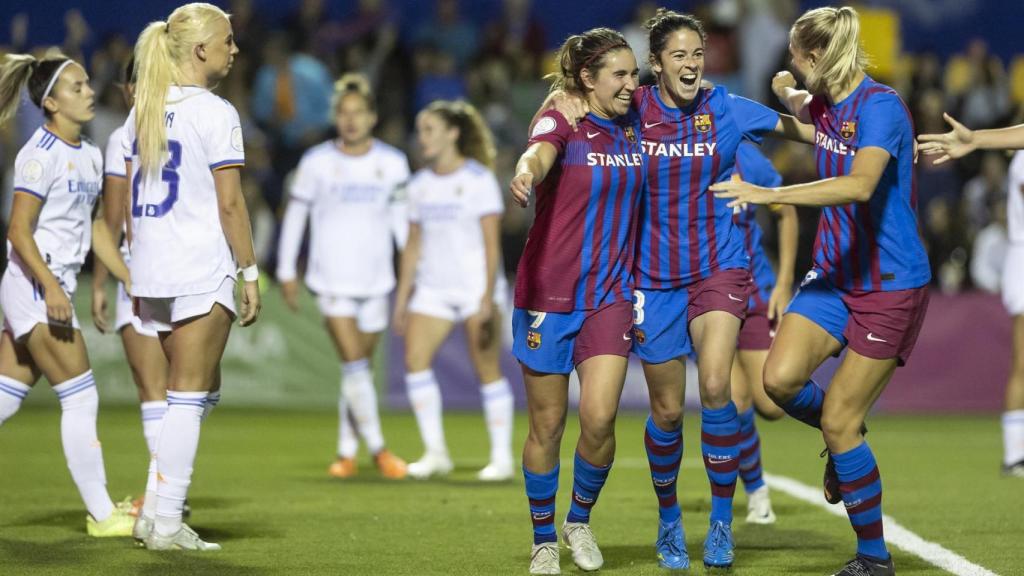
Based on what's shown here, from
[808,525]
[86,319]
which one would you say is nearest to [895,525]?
[808,525]

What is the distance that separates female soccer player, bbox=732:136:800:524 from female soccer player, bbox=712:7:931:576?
1.56 metres

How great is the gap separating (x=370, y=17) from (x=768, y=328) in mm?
10782

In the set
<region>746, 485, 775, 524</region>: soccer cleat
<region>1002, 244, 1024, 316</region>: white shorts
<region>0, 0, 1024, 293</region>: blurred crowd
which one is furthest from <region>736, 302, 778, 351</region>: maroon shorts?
<region>0, 0, 1024, 293</region>: blurred crowd

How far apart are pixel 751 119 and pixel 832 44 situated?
0.68m

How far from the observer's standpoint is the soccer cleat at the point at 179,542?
21.9 feet

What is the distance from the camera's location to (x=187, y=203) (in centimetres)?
656

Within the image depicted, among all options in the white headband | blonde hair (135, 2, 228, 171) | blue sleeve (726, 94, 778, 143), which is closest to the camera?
blonde hair (135, 2, 228, 171)

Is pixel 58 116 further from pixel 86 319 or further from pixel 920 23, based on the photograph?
pixel 920 23

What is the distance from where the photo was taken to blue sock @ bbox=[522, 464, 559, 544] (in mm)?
6344

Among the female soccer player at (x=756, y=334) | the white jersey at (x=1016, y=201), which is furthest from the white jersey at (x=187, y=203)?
the white jersey at (x=1016, y=201)

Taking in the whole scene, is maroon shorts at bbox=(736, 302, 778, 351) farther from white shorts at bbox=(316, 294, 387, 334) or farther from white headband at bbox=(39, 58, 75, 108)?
white headband at bbox=(39, 58, 75, 108)

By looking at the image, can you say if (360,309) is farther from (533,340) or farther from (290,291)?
(533,340)

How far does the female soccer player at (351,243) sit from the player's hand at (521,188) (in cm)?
489

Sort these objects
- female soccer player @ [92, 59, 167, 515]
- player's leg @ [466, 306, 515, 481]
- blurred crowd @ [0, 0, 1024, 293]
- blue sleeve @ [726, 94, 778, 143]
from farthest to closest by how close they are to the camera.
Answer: blurred crowd @ [0, 0, 1024, 293] → player's leg @ [466, 306, 515, 481] → female soccer player @ [92, 59, 167, 515] → blue sleeve @ [726, 94, 778, 143]
